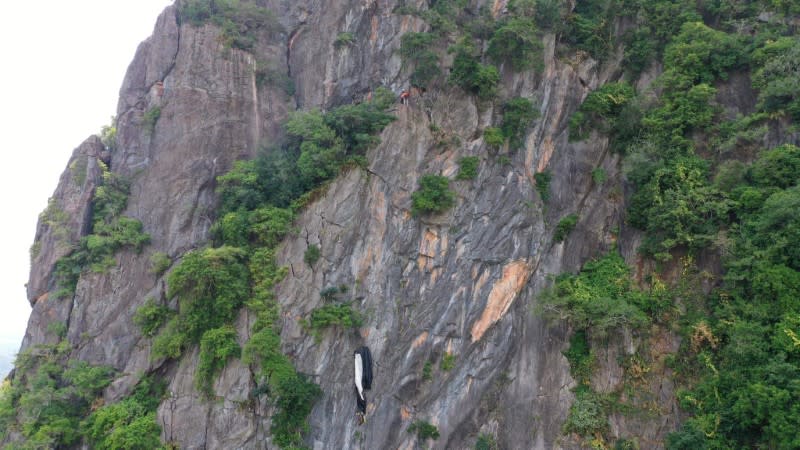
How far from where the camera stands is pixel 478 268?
18000 mm

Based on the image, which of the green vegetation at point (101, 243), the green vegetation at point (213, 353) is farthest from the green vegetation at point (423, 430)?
the green vegetation at point (101, 243)

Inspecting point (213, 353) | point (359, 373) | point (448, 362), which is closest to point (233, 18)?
point (213, 353)

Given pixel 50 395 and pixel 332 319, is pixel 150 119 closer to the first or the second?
pixel 50 395

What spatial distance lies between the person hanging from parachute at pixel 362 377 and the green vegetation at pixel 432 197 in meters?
5.92

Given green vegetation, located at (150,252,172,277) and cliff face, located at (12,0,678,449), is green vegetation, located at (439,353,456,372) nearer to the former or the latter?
cliff face, located at (12,0,678,449)

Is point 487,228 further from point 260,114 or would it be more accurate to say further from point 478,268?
point 260,114

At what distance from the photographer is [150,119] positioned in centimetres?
2180

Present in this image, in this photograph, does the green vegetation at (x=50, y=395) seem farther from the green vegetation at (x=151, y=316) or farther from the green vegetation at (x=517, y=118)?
the green vegetation at (x=517, y=118)

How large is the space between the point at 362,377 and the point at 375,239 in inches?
214

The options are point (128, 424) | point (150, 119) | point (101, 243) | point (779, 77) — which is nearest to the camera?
point (128, 424)

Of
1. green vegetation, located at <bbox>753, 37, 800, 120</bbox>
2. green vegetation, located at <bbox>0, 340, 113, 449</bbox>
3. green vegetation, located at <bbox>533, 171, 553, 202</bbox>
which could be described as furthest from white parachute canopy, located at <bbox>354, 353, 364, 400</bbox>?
green vegetation, located at <bbox>753, 37, 800, 120</bbox>

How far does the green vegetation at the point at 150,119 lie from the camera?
21.8m

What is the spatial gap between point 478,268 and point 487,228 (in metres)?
1.74

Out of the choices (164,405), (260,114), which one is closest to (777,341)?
(164,405)
